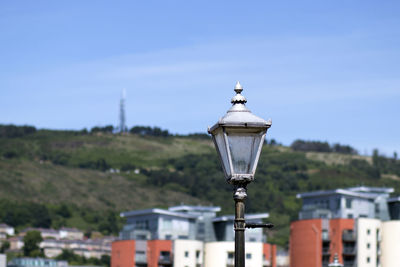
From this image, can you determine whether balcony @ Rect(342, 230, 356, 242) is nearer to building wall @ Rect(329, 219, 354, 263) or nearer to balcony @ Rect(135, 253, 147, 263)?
building wall @ Rect(329, 219, 354, 263)

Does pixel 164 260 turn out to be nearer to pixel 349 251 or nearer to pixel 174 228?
pixel 174 228

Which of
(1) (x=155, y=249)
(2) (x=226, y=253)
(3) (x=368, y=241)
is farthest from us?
(1) (x=155, y=249)

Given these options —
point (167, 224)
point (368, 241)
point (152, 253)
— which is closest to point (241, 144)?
point (368, 241)

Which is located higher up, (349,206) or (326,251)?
(349,206)

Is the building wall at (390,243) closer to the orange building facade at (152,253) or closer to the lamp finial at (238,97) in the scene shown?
the orange building facade at (152,253)

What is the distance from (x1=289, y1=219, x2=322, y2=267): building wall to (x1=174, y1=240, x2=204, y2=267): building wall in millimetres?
11319

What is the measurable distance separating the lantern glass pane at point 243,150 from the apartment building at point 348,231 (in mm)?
108647

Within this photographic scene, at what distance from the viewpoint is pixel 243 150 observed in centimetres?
1307

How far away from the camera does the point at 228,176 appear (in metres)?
13.0

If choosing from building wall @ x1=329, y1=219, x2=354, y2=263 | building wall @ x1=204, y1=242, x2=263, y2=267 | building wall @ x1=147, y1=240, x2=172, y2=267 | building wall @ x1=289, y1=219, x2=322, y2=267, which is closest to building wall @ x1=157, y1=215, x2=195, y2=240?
building wall @ x1=147, y1=240, x2=172, y2=267

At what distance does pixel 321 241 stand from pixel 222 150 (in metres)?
115

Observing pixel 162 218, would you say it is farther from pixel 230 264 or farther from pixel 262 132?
pixel 262 132

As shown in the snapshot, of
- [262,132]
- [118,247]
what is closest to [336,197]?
[118,247]

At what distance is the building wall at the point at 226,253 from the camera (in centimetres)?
12194
